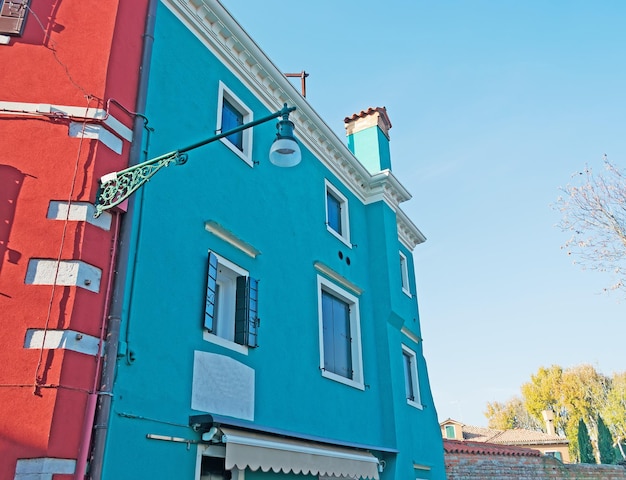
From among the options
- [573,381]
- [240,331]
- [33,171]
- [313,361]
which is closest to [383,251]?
[313,361]

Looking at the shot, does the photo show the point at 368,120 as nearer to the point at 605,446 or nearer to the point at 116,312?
the point at 116,312

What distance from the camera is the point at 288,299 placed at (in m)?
9.53

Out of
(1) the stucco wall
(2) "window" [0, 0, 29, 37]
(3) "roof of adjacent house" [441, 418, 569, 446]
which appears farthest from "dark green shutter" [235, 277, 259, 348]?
(3) "roof of adjacent house" [441, 418, 569, 446]

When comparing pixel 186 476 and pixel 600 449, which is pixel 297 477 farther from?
pixel 600 449

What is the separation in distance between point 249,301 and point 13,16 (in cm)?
482

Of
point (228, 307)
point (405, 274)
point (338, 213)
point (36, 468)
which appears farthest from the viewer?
point (405, 274)

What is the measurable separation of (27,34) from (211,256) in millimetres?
3593

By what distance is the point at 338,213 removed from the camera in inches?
505

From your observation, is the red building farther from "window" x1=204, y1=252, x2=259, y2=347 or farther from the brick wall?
the brick wall

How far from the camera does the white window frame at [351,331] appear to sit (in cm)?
1028

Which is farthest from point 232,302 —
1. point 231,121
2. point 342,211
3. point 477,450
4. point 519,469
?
point 519,469

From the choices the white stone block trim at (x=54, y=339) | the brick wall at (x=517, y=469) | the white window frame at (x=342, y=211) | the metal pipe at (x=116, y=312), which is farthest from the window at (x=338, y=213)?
the brick wall at (x=517, y=469)

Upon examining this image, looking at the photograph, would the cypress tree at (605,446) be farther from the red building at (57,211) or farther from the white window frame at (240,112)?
the red building at (57,211)

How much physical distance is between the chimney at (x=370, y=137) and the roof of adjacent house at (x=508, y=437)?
28.3 meters
